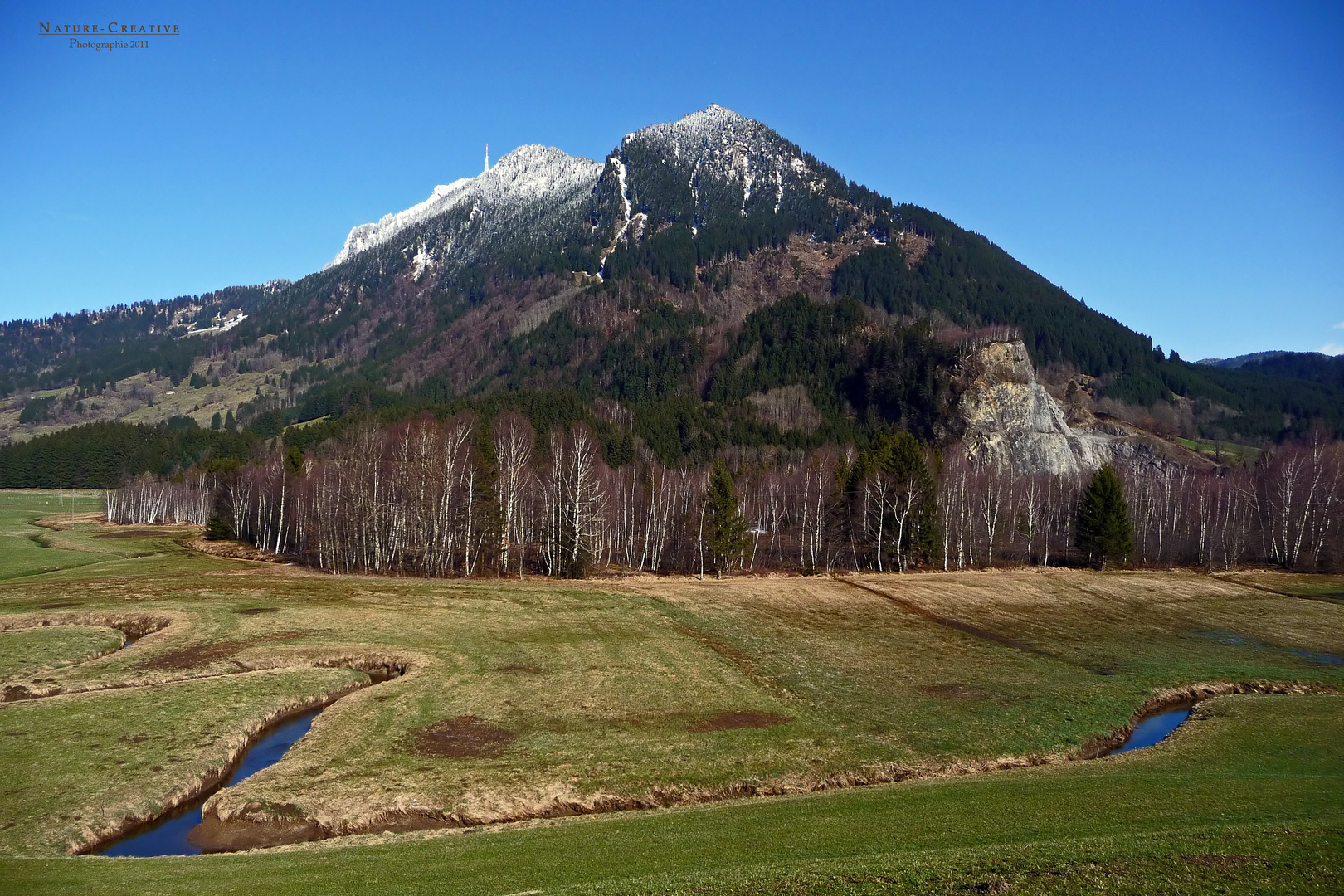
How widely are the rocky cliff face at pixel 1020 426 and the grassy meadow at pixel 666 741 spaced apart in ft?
357

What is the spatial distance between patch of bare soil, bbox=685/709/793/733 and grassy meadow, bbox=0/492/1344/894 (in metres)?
0.24

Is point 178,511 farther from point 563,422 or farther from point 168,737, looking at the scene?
point 168,737

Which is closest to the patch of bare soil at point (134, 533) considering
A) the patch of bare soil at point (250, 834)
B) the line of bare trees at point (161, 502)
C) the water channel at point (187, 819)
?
the line of bare trees at point (161, 502)

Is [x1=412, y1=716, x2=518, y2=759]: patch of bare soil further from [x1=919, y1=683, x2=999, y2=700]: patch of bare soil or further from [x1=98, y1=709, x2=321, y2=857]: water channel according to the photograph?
[x1=919, y1=683, x2=999, y2=700]: patch of bare soil

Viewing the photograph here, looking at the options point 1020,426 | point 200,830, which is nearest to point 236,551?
point 200,830

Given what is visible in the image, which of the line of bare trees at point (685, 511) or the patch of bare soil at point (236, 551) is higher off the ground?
the line of bare trees at point (685, 511)

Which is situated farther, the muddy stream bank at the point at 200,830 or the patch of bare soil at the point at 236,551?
the patch of bare soil at the point at 236,551

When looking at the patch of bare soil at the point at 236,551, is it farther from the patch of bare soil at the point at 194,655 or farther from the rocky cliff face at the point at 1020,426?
the rocky cliff face at the point at 1020,426

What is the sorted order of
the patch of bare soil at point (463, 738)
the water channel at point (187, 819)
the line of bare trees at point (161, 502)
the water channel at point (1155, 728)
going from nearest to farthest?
the water channel at point (187, 819)
the patch of bare soil at point (463, 738)
the water channel at point (1155, 728)
the line of bare trees at point (161, 502)

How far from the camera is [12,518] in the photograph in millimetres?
130750

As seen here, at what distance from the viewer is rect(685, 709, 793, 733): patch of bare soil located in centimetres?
3107

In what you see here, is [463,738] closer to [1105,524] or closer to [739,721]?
[739,721]

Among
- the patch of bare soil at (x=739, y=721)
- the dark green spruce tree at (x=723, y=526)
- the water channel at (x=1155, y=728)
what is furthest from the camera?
the dark green spruce tree at (x=723, y=526)

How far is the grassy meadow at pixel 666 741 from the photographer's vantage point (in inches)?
688
